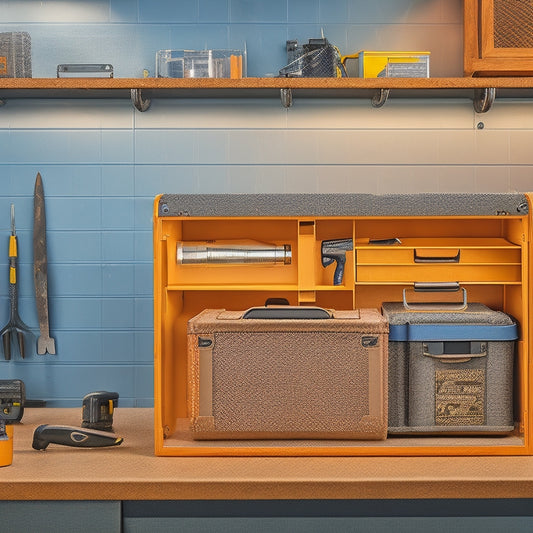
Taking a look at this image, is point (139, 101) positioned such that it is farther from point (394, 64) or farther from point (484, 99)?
point (484, 99)

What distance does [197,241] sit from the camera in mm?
2488

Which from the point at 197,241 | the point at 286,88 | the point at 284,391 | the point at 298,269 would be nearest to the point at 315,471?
the point at 284,391

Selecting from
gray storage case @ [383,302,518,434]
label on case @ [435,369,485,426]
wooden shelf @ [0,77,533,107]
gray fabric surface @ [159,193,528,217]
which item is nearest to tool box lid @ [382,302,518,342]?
gray storage case @ [383,302,518,434]

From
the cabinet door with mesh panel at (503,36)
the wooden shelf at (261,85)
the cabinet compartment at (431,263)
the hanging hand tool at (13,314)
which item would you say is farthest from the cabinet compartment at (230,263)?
the cabinet door with mesh panel at (503,36)

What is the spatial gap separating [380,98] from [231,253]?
107 cm

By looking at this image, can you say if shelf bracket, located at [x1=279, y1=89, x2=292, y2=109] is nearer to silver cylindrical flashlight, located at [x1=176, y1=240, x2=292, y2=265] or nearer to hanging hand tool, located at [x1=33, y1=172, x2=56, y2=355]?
silver cylindrical flashlight, located at [x1=176, y1=240, x2=292, y2=265]

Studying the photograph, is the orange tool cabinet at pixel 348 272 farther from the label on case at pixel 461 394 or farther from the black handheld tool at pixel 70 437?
the black handheld tool at pixel 70 437

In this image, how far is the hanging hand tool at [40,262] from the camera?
3154mm

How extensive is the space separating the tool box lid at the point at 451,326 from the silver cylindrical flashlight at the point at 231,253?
370 mm

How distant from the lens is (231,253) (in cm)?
238

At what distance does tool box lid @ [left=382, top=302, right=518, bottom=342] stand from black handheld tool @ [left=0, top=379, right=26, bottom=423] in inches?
49.1

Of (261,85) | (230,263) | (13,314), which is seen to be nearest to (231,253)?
(230,263)

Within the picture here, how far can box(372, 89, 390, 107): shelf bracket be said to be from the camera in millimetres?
3013

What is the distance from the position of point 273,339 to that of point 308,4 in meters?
1.56
